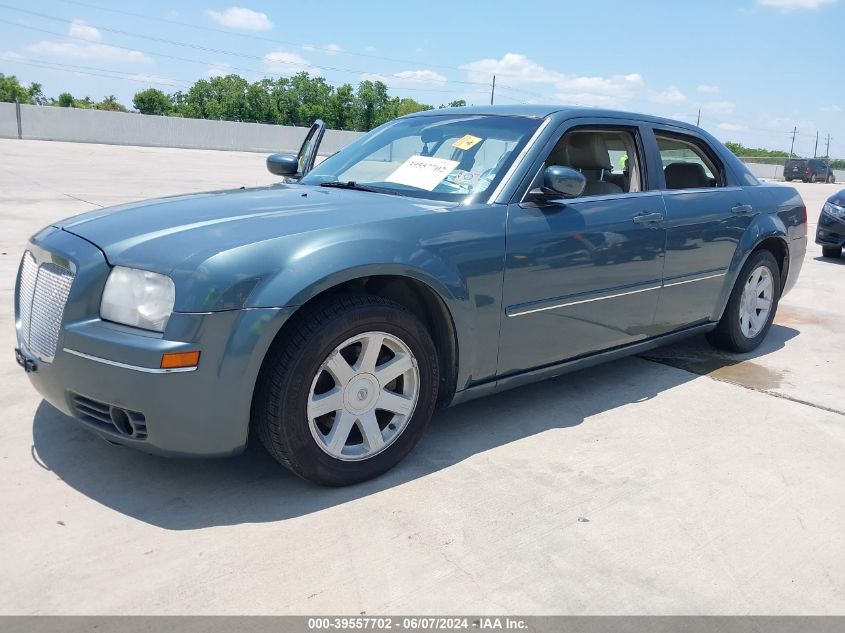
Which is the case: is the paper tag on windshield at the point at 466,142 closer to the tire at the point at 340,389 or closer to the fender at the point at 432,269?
the fender at the point at 432,269

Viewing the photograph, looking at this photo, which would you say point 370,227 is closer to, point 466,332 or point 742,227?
point 466,332

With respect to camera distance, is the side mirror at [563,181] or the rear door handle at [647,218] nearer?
the side mirror at [563,181]

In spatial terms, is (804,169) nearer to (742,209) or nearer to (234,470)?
(742,209)

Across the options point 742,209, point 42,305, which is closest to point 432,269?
point 42,305

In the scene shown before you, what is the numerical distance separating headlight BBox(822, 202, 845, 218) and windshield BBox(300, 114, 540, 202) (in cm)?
791

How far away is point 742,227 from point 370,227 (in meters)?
2.92

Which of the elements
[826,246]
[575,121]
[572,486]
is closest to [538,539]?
[572,486]

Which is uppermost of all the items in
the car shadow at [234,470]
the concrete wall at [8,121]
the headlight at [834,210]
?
the concrete wall at [8,121]

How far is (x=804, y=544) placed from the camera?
2715 mm

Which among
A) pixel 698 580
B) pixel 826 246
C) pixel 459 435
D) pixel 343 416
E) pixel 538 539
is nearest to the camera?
pixel 698 580

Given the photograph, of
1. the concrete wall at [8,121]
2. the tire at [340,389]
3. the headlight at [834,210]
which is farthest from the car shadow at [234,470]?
the concrete wall at [8,121]

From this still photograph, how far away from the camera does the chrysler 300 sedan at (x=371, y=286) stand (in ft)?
8.34

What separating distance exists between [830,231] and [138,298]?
9.80 metres

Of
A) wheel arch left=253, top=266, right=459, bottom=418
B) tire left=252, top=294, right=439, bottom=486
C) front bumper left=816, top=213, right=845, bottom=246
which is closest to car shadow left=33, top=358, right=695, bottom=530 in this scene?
tire left=252, top=294, right=439, bottom=486
